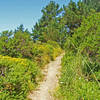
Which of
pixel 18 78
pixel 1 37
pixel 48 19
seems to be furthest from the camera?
pixel 48 19

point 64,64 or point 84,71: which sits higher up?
point 64,64

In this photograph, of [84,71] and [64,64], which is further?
[64,64]

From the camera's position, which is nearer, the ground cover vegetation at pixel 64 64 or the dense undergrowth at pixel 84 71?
the dense undergrowth at pixel 84 71

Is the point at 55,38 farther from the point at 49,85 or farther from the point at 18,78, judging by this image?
the point at 18,78

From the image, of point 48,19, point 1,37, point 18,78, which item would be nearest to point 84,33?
point 18,78

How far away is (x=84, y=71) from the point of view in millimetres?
4836

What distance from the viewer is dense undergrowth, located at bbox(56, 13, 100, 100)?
2987 millimetres

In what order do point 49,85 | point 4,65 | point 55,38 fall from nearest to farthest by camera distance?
point 4,65 < point 49,85 < point 55,38

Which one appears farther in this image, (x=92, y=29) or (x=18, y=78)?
(x=92, y=29)

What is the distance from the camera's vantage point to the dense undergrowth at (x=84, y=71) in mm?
2987

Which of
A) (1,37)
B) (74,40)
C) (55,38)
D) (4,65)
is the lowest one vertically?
(4,65)

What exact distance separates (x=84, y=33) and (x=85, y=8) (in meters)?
14.9

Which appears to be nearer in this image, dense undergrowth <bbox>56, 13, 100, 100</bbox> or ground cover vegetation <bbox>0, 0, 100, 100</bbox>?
dense undergrowth <bbox>56, 13, 100, 100</bbox>

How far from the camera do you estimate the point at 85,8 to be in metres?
18.6
